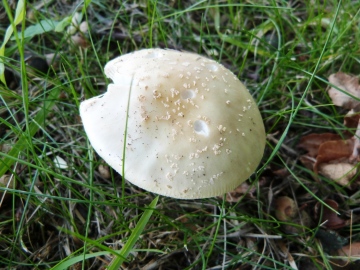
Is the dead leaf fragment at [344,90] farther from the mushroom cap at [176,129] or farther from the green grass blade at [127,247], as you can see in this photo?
the green grass blade at [127,247]

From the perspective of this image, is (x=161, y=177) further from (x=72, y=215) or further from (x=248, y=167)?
(x=72, y=215)

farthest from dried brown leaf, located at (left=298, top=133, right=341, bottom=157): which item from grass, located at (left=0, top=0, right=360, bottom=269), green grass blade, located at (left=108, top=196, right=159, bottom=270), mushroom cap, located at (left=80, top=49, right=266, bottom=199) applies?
green grass blade, located at (left=108, top=196, right=159, bottom=270)

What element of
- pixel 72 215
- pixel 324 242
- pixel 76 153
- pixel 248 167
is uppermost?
pixel 248 167

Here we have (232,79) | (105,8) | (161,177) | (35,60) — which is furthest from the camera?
(105,8)

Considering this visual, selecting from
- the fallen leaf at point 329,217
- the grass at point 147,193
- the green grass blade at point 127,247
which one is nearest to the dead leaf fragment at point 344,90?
the grass at point 147,193

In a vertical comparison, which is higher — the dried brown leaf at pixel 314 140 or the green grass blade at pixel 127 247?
the green grass blade at pixel 127 247

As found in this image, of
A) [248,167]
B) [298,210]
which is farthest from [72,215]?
[298,210]
